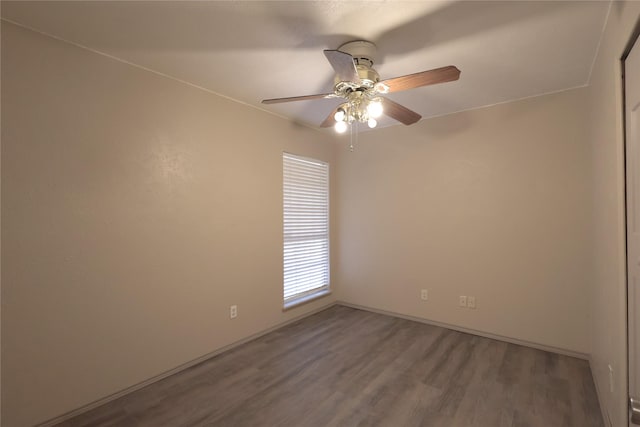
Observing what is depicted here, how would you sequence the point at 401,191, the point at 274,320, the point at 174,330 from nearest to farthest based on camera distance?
the point at 174,330 → the point at 274,320 → the point at 401,191

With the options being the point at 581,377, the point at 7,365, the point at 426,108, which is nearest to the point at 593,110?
the point at 426,108

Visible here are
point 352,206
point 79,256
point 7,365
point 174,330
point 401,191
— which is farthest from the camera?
point 352,206

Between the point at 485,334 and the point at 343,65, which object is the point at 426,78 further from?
the point at 485,334

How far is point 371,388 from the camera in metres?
2.26

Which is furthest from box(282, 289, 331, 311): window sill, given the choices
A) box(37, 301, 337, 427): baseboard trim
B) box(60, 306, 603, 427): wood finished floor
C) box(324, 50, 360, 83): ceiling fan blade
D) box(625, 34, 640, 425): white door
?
box(625, 34, 640, 425): white door

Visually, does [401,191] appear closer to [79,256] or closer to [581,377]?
[581,377]

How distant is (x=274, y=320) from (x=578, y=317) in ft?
9.91

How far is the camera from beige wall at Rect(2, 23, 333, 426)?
177 centimetres

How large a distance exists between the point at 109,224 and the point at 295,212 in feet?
6.70

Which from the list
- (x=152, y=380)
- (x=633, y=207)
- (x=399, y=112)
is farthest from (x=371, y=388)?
(x=399, y=112)

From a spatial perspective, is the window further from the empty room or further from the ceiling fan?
the ceiling fan

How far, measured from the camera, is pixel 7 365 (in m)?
1.71

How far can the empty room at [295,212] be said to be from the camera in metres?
1.72

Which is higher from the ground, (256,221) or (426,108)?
(426,108)
